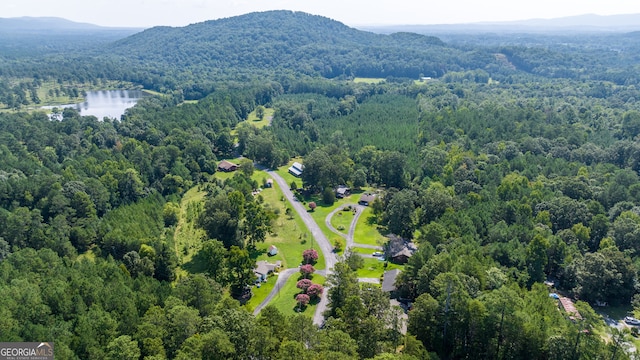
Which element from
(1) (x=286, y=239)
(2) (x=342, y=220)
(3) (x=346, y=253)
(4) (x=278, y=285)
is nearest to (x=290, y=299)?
(4) (x=278, y=285)

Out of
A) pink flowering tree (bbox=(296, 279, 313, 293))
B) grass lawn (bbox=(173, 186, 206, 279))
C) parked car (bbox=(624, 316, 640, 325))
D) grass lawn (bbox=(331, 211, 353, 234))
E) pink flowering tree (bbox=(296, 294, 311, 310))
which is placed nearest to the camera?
parked car (bbox=(624, 316, 640, 325))

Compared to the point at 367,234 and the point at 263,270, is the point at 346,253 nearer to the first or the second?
the point at 367,234

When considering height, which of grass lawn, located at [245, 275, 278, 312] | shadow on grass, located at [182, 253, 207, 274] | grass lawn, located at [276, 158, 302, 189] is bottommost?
grass lawn, located at [245, 275, 278, 312]

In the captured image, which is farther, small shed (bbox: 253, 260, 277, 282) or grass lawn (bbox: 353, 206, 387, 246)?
grass lawn (bbox: 353, 206, 387, 246)

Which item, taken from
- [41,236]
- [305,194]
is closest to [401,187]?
[305,194]

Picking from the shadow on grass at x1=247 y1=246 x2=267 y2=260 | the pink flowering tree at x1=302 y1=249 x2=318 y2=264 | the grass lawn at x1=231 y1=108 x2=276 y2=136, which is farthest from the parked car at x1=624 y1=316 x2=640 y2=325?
the grass lawn at x1=231 y1=108 x2=276 y2=136

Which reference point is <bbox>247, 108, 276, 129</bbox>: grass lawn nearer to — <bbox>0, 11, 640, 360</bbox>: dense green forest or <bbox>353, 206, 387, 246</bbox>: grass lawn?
<bbox>0, 11, 640, 360</bbox>: dense green forest

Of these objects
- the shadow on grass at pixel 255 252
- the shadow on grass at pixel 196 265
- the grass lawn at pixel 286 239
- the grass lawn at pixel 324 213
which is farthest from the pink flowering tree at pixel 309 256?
the shadow on grass at pixel 196 265

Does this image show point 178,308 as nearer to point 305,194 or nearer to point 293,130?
point 305,194
